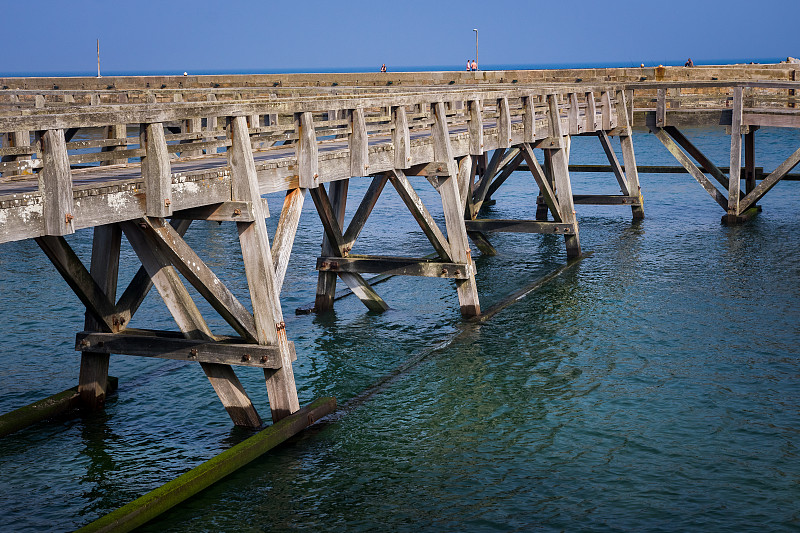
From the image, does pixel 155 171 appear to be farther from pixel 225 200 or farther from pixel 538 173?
pixel 538 173

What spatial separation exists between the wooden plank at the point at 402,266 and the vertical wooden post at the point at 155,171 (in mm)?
4692

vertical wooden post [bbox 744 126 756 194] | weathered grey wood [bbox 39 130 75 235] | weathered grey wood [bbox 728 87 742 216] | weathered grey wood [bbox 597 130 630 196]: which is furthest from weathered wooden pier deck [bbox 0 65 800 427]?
vertical wooden post [bbox 744 126 756 194]

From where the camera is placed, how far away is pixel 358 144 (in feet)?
30.0

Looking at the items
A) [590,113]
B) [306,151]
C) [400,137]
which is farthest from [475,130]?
[590,113]

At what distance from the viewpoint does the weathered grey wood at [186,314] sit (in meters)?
7.07

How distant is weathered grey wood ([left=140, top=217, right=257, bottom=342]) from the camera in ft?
22.0

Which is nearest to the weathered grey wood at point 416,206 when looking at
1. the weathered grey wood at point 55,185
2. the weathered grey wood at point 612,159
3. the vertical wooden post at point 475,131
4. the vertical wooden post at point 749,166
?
the vertical wooden post at point 475,131

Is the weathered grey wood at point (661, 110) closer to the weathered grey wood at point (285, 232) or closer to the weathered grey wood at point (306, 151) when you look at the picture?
the weathered grey wood at point (306, 151)

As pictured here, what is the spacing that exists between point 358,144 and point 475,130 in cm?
326

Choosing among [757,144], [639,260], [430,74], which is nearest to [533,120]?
[639,260]

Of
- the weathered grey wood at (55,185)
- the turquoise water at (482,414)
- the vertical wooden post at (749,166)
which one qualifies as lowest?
the turquoise water at (482,414)

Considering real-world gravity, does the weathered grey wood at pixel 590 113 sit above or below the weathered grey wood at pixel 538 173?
above

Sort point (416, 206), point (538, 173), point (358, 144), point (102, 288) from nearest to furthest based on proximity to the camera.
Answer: point (102, 288)
point (358, 144)
point (416, 206)
point (538, 173)

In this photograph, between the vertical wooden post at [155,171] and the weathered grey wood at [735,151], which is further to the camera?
the weathered grey wood at [735,151]
